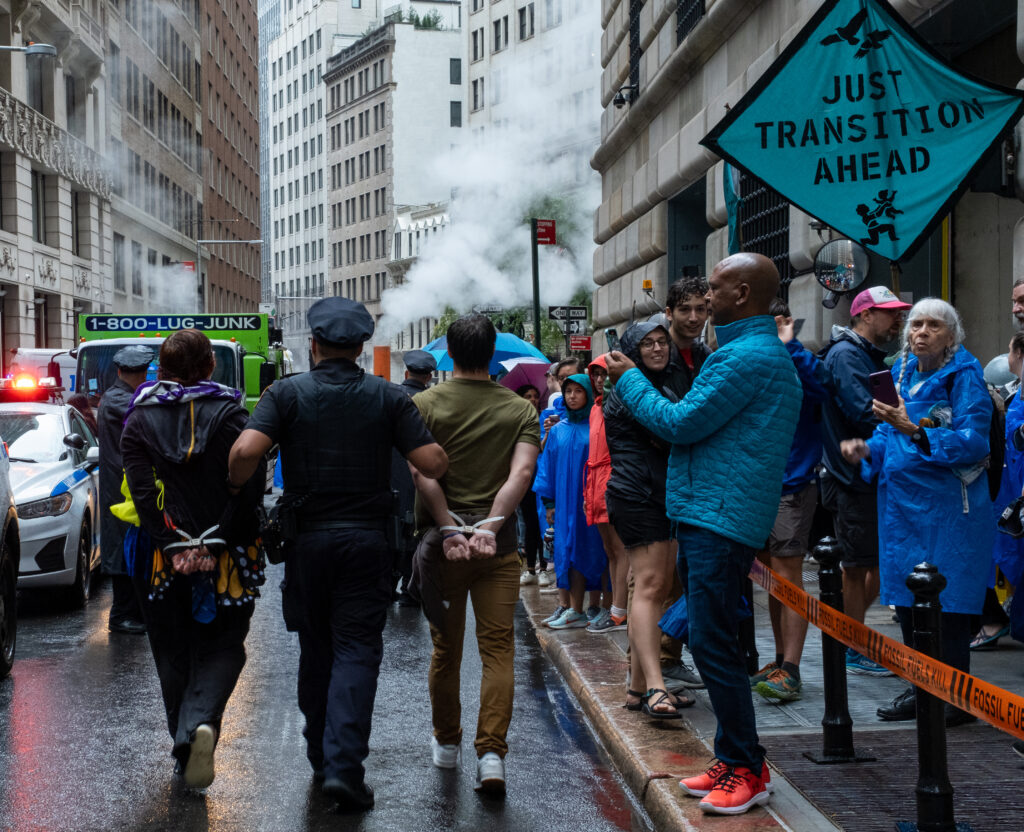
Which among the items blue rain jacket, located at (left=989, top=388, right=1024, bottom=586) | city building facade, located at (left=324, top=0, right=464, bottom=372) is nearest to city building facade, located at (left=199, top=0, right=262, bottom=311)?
city building facade, located at (left=324, top=0, right=464, bottom=372)

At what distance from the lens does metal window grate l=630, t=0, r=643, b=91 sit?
19.5 metres

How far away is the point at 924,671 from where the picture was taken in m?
4.43

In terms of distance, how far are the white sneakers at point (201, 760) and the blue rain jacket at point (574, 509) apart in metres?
4.23

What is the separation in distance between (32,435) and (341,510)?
662 centimetres

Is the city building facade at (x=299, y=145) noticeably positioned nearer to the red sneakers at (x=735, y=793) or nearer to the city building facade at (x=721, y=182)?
the city building facade at (x=721, y=182)

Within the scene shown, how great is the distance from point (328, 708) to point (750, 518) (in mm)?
1733

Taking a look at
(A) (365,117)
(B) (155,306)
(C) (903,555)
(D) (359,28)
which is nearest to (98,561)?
(C) (903,555)

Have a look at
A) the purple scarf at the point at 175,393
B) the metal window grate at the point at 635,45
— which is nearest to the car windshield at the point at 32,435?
Result: the purple scarf at the point at 175,393

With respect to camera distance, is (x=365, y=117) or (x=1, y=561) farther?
(x=365, y=117)

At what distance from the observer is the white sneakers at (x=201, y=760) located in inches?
215

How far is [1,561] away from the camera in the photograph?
8.08 m

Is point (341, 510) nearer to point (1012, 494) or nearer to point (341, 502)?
point (341, 502)

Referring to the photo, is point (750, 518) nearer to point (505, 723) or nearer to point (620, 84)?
point (505, 723)

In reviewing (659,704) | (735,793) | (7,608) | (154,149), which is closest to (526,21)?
(154,149)
